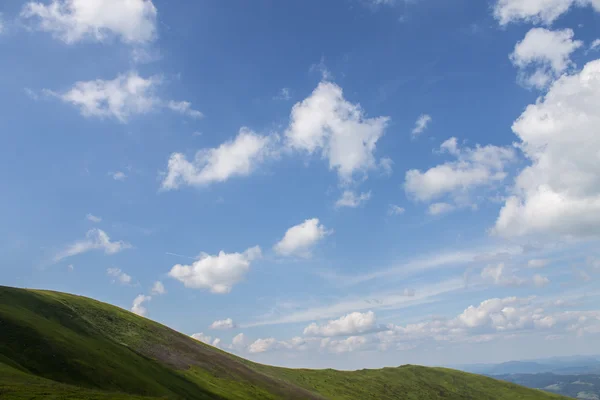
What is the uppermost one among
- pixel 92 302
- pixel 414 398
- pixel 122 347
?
pixel 92 302

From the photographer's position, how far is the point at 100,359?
2948 inches

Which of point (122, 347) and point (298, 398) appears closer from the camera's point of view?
point (122, 347)

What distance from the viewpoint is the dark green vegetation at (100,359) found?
56.0 meters

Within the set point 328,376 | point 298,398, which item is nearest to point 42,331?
point 298,398

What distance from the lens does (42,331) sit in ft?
241

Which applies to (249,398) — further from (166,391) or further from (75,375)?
(75,375)

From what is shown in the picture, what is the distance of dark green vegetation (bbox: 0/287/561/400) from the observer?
5599 centimetres

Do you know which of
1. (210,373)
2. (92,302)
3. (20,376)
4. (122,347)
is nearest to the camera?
(20,376)

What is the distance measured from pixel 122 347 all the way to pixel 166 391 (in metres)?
23.0

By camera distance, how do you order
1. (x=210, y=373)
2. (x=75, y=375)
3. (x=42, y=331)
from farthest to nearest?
(x=210, y=373) < (x=42, y=331) < (x=75, y=375)

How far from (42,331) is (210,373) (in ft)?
158

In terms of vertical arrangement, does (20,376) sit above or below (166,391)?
above

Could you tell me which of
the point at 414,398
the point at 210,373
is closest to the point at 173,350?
the point at 210,373

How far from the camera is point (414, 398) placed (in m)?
200
